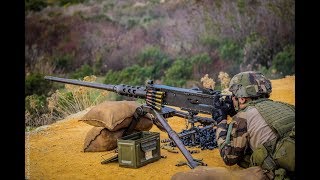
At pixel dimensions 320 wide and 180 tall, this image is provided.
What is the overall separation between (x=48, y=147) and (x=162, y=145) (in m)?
1.47

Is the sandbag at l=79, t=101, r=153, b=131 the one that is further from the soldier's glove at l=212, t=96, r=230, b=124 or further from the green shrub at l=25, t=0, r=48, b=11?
→ the green shrub at l=25, t=0, r=48, b=11

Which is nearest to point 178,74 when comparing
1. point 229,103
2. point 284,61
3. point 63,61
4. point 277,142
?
point 63,61

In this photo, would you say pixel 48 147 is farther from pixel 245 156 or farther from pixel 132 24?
pixel 132 24

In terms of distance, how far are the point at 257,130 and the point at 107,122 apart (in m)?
1.97

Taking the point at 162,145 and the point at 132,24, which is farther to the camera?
the point at 132,24

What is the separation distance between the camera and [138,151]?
17.7ft

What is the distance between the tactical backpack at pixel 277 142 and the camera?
13.9 ft

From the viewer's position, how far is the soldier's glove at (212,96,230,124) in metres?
4.97

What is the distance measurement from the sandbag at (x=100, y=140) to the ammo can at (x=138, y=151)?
539 mm

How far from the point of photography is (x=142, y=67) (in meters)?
11.2

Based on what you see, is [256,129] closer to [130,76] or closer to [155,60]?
[130,76]
